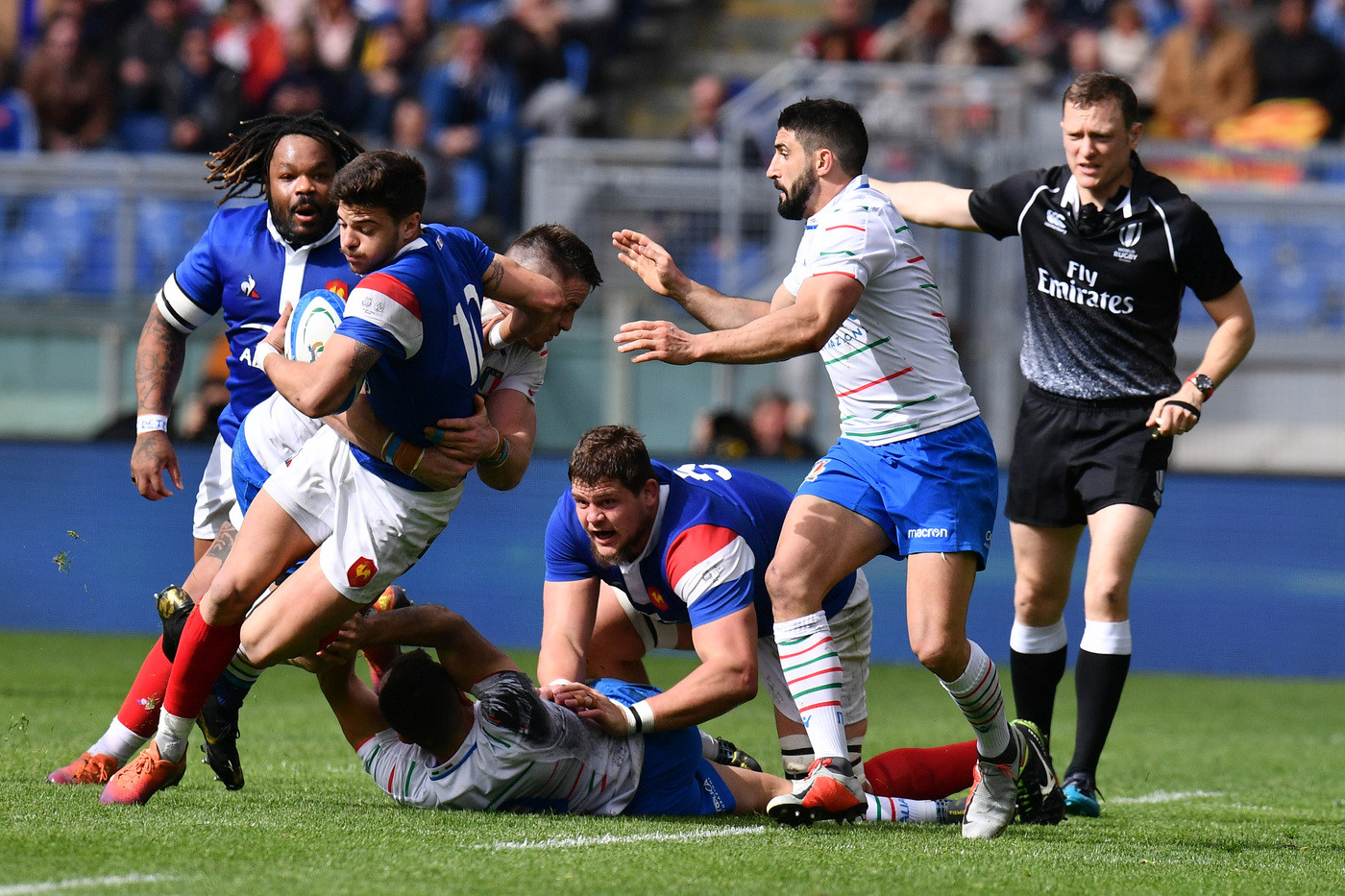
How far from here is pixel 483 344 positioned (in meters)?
4.91

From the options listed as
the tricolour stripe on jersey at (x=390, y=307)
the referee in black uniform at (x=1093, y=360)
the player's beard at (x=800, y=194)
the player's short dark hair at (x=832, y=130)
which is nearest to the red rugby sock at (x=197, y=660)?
the tricolour stripe on jersey at (x=390, y=307)

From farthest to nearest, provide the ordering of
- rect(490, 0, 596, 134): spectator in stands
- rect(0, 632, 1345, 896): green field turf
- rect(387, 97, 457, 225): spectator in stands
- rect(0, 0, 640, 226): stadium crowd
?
rect(490, 0, 596, 134): spectator in stands < rect(0, 0, 640, 226): stadium crowd < rect(387, 97, 457, 225): spectator in stands < rect(0, 632, 1345, 896): green field turf

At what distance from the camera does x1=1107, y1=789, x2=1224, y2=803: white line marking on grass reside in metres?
5.68

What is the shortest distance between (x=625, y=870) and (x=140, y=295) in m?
8.57

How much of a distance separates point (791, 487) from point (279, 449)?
5815 mm

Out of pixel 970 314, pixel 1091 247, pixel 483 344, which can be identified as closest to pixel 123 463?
pixel 970 314

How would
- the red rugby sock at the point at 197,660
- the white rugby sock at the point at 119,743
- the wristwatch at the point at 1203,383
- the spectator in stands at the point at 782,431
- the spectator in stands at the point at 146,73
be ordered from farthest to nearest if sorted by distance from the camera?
the spectator in stands at the point at 146,73 → the spectator in stands at the point at 782,431 → the wristwatch at the point at 1203,383 → the white rugby sock at the point at 119,743 → the red rugby sock at the point at 197,660

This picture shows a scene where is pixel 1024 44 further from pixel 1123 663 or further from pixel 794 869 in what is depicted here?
pixel 794 869

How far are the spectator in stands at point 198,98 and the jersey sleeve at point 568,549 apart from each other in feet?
31.7

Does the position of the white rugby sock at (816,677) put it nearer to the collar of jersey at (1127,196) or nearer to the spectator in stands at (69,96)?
the collar of jersey at (1127,196)

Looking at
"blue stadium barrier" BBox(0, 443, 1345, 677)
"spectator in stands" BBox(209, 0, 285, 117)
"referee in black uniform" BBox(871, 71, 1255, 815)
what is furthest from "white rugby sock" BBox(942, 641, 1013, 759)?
"spectator in stands" BBox(209, 0, 285, 117)

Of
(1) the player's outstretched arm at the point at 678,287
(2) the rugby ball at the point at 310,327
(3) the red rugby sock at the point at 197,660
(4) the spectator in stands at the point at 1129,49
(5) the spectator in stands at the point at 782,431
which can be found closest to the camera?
(2) the rugby ball at the point at 310,327

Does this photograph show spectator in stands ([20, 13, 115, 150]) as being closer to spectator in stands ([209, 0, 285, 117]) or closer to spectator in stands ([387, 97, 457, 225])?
spectator in stands ([209, 0, 285, 117])

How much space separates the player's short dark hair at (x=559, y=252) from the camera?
5.03 metres
